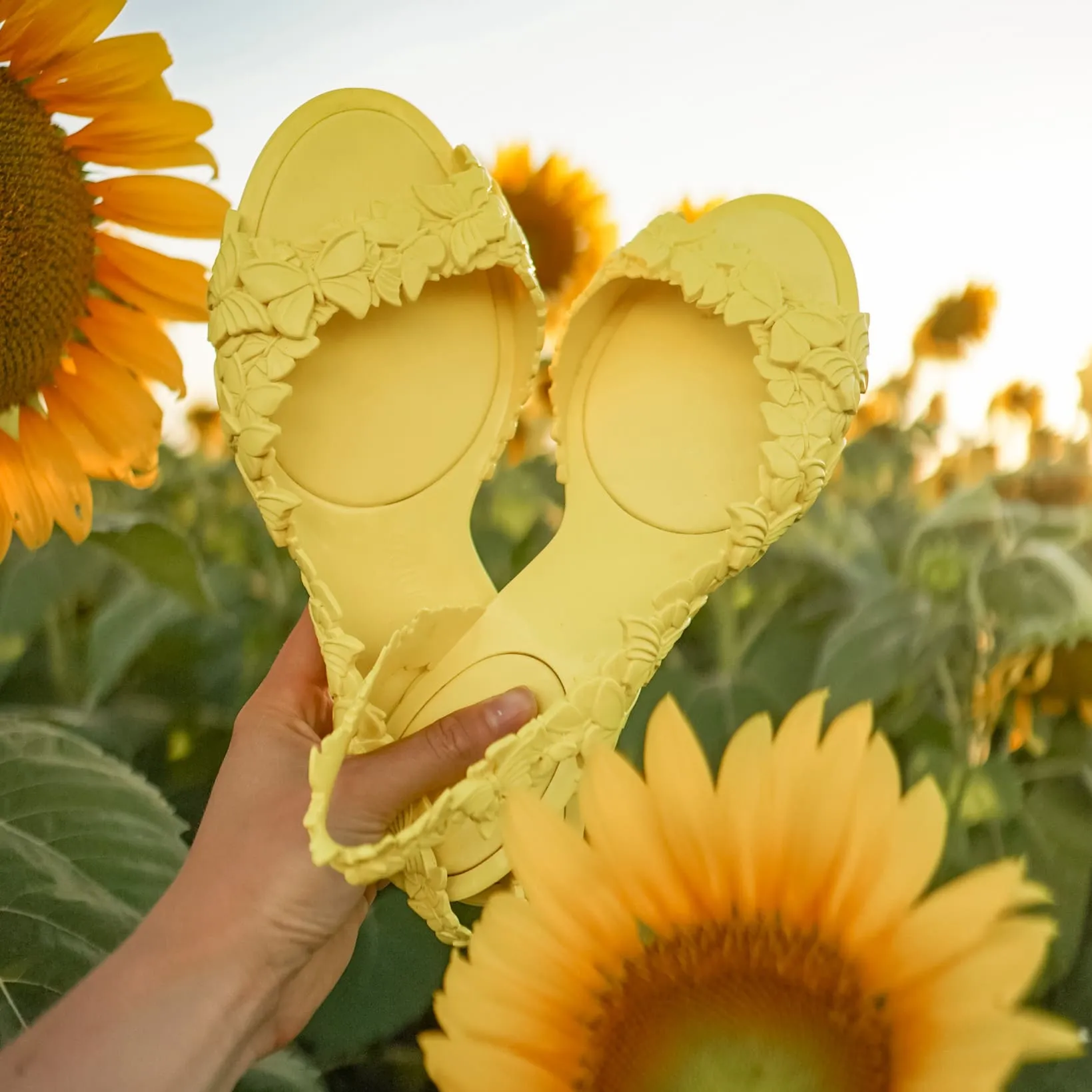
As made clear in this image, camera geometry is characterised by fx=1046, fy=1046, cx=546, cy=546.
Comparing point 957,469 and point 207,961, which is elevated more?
point 957,469

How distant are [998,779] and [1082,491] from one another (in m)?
0.23

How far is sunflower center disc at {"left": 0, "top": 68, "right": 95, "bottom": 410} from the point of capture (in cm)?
44

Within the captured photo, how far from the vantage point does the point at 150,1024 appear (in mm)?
365

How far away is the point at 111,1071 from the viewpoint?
0.36 m

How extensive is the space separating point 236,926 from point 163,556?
0.17 metres

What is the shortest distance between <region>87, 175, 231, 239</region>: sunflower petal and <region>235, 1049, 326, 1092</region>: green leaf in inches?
14.5

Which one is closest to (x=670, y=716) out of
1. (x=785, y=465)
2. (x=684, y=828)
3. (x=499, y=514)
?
(x=684, y=828)

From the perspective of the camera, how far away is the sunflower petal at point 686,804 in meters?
0.27

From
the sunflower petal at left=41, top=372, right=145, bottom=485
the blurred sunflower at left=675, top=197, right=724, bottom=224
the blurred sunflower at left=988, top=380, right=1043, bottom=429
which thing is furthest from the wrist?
the blurred sunflower at left=988, top=380, right=1043, bottom=429

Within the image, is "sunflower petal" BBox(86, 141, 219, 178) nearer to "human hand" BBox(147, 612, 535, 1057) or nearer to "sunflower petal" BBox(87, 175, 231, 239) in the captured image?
"sunflower petal" BBox(87, 175, 231, 239)

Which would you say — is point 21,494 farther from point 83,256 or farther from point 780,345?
point 780,345

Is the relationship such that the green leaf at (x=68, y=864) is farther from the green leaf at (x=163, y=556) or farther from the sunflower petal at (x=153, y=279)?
the sunflower petal at (x=153, y=279)

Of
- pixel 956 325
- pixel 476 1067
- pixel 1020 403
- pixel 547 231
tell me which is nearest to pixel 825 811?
pixel 476 1067

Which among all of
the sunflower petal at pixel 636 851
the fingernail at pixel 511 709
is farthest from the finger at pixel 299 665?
the sunflower petal at pixel 636 851
